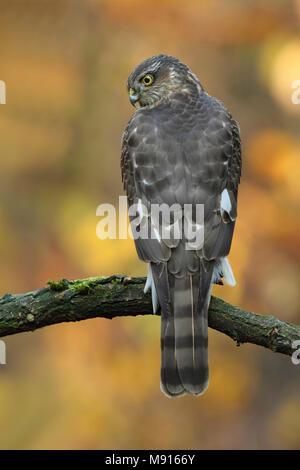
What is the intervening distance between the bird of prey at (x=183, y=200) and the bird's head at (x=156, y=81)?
Result: 0.8 inches

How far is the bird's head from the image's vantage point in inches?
210

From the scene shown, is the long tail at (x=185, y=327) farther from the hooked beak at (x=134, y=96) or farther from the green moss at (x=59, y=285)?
the hooked beak at (x=134, y=96)

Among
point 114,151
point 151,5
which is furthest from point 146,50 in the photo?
point 114,151

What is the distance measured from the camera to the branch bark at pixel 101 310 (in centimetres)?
436

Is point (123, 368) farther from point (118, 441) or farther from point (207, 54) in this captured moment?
point (207, 54)

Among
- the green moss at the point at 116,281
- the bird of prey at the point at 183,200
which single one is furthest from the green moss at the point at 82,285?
the bird of prey at the point at 183,200

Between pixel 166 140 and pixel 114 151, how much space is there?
343 centimetres

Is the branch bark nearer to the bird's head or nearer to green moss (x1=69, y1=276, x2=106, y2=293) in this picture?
green moss (x1=69, y1=276, x2=106, y2=293)

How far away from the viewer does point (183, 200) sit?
455cm

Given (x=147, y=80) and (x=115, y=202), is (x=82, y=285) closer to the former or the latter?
(x=147, y=80)

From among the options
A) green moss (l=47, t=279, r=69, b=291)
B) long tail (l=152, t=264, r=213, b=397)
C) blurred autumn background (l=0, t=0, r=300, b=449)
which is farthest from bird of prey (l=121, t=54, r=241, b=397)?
blurred autumn background (l=0, t=0, r=300, b=449)

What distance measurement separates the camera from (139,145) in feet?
15.9

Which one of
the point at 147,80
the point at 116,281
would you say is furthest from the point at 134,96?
the point at 116,281

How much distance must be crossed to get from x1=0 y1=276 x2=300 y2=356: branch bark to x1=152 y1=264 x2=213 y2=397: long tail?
0.12 meters
